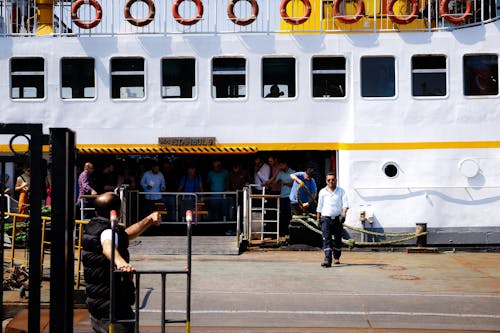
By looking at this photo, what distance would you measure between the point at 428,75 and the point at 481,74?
126cm

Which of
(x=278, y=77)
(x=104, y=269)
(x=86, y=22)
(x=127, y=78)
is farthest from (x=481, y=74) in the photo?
(x=104, y=269)

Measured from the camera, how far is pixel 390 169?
57.3ft

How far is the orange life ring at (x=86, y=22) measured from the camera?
17.8 meters

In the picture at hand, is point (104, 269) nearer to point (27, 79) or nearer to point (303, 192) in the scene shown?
point (303, 192)

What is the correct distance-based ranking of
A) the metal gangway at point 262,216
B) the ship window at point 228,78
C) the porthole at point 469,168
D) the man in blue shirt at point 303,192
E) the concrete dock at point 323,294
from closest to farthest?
1. the concrete dock at point 323,294
2. the man in blue shirt at point 303,192
3. the metal gangway at point 262,216
4. the porthole at point 469,168
5. the ship window at point 228,78

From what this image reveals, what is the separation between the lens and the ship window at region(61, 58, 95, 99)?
713 inches

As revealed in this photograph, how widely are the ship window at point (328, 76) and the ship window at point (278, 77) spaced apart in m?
0.56

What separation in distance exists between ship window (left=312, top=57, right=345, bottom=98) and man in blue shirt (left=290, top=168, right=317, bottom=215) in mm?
2489

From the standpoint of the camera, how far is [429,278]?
40.9 feet

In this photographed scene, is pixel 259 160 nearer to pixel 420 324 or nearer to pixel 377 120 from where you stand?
pixel 377 120

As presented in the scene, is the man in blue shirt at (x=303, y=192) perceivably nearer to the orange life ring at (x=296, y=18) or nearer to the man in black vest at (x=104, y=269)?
the orange life ring at (x=296, y=18)

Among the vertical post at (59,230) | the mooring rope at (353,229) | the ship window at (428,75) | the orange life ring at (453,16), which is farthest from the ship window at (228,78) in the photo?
the vertical post at (59,230)

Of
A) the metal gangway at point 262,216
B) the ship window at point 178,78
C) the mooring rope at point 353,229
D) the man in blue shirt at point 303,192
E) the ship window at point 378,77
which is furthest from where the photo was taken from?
the ship window at point 178,78

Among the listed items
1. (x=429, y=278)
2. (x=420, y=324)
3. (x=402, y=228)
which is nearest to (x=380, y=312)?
(x=420, y=324)
